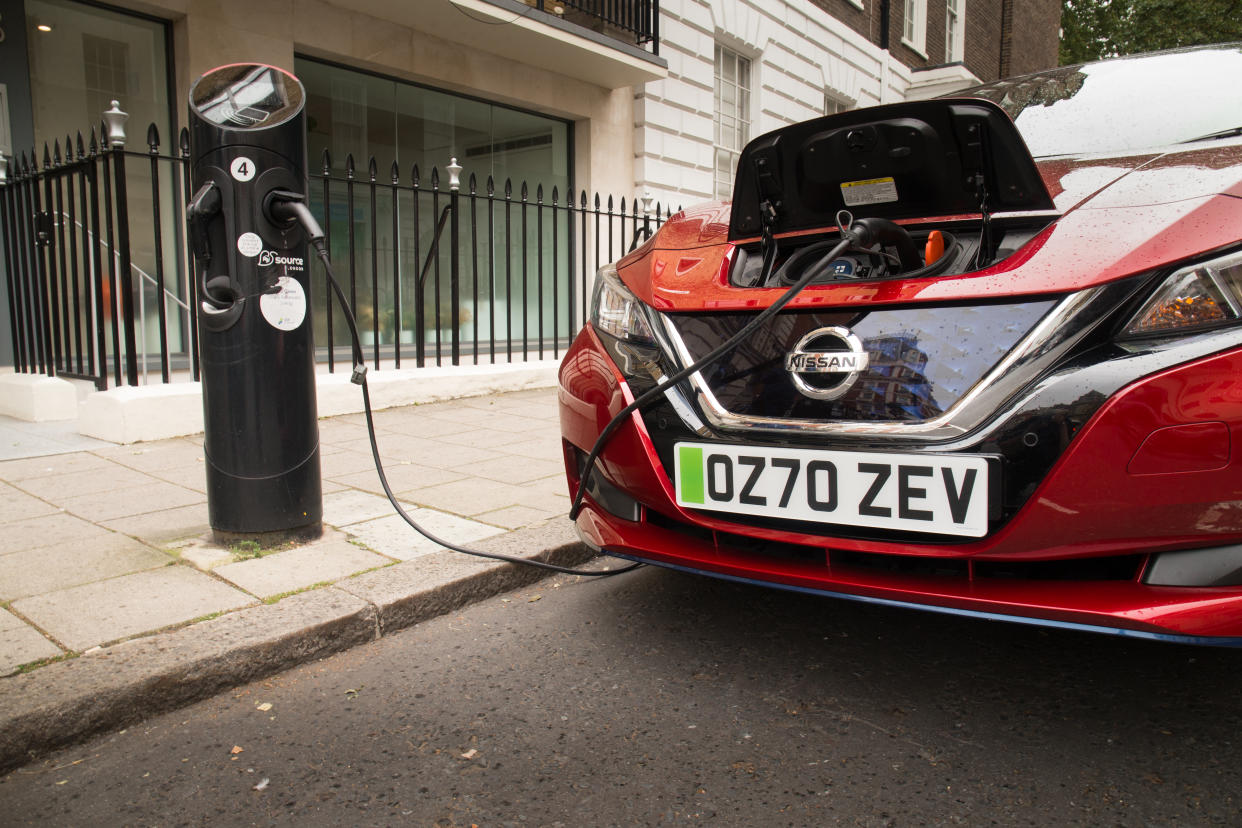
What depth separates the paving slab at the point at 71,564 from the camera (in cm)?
267

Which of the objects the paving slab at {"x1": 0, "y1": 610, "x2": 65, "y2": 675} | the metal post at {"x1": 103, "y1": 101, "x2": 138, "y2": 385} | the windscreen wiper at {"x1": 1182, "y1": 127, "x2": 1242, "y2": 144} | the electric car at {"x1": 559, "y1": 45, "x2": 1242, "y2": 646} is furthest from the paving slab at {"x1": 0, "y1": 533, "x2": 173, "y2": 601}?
the windscreen wiper at {"x1": 1182, "y1": 127, "x2": 1242, "y2": 144}

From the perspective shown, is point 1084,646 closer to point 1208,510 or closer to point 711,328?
point 1208,510

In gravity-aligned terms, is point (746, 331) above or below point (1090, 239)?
below

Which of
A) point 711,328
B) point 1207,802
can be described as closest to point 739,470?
point 711,328

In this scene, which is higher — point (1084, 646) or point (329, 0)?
point (329, 0)

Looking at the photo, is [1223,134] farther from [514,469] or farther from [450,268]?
[450,268]

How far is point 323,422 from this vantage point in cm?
→ 562

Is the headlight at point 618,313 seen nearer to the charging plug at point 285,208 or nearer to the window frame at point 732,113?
the charging plug at point 285,208

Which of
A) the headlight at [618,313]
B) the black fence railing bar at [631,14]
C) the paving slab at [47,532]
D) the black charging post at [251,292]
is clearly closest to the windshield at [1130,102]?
the headlight at [618,313]

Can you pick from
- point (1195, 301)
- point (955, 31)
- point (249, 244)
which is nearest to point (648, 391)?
point (1195, 301)

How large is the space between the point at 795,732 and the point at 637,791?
409 mm

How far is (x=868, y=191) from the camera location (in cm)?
215

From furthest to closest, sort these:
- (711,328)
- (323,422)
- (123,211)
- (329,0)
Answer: (329,0)
(323,422)
(123,211)
(711,328)

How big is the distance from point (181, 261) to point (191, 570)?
5.20m
